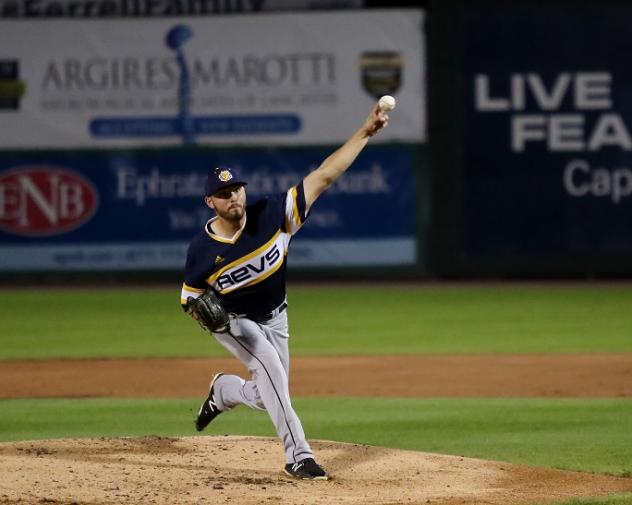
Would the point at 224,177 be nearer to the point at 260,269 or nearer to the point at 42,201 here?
the point at 260,269

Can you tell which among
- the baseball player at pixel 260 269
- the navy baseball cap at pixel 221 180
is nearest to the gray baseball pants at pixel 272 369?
A: the baseball player at pixel 260 269

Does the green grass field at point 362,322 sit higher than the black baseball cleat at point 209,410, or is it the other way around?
the black baseball cleat at point 209,410

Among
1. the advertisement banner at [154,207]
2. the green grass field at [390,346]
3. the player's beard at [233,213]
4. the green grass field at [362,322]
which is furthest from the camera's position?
the advertisement banner at [154,207]

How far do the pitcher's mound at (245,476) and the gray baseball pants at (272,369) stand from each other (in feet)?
0.74

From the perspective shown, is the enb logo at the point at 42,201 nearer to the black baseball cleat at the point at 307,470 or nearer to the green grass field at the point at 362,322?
the green grass field at the point at 362,322

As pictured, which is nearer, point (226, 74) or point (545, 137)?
point (545, 137)

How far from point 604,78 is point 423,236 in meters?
3.37

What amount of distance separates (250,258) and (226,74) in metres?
13.2

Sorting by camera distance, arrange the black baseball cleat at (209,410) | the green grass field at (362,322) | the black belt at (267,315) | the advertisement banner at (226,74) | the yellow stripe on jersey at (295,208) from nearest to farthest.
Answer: the yellow stripe on jersey at (295,208), the black belt at (267,315), the black baseball cleat at (209,410), the green grass field at (362,322), the advertisement banner at (226,74)

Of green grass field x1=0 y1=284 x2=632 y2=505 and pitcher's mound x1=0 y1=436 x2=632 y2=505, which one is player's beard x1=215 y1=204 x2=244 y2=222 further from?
green grass field x1=0 y1=284 x2=632 y2=505

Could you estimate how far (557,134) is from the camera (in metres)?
19.8

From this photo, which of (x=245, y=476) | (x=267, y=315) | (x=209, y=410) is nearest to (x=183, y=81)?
(x=209, y=410)

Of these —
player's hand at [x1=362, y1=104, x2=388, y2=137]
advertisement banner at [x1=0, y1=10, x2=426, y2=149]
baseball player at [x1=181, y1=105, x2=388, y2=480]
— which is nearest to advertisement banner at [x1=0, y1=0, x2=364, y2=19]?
advertisement banner at [x1=0, y1=10, x2=426, y2=149]

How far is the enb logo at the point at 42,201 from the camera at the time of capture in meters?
20.3
